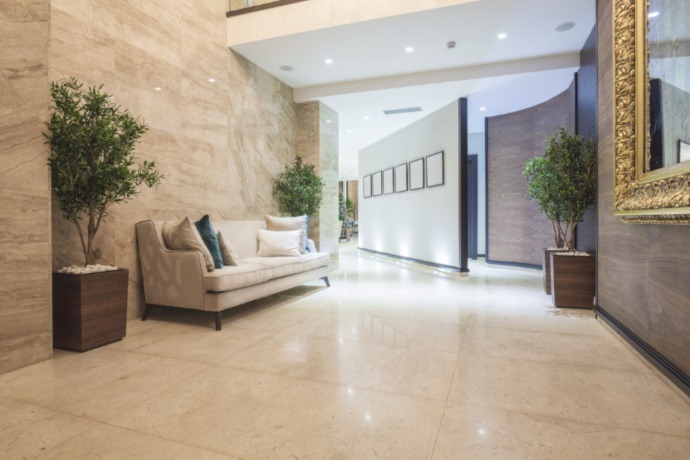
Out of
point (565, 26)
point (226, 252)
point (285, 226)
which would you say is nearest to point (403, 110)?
point (565, 26)

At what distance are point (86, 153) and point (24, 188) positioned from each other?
0.47 metres

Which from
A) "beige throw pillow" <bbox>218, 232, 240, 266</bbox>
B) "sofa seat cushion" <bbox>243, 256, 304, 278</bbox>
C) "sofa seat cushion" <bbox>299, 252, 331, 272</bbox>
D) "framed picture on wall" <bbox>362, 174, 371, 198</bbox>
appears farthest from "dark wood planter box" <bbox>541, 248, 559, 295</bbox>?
"framed picture on wall" <bbox>362, 174, 371, 198</bbox>

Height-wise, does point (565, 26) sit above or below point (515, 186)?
above

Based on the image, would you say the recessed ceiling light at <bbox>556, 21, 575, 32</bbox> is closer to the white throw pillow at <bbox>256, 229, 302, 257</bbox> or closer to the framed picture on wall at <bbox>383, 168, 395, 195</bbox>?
the white throw pillow at <bbox>256, 229, 302, 257</bbox>

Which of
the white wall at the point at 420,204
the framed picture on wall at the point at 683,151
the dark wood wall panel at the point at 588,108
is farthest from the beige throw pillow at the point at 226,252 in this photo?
the white wall at the point at 420,204

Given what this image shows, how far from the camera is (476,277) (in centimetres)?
628

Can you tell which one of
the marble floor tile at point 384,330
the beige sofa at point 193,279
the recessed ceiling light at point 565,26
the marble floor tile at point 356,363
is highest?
the recessed ceiling light at point 565,26

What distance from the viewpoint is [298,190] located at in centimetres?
602

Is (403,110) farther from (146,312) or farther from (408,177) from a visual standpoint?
(146,312)

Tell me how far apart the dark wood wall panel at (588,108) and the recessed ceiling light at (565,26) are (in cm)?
25

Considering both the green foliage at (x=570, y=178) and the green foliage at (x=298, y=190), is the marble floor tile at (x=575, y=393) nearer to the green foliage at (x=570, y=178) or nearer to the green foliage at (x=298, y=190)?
the green foliage at (x=570, y=178)

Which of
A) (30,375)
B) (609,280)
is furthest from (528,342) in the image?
(30,375)

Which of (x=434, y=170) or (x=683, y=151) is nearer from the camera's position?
(x=683, y=151)

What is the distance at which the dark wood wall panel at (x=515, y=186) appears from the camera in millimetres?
6754
